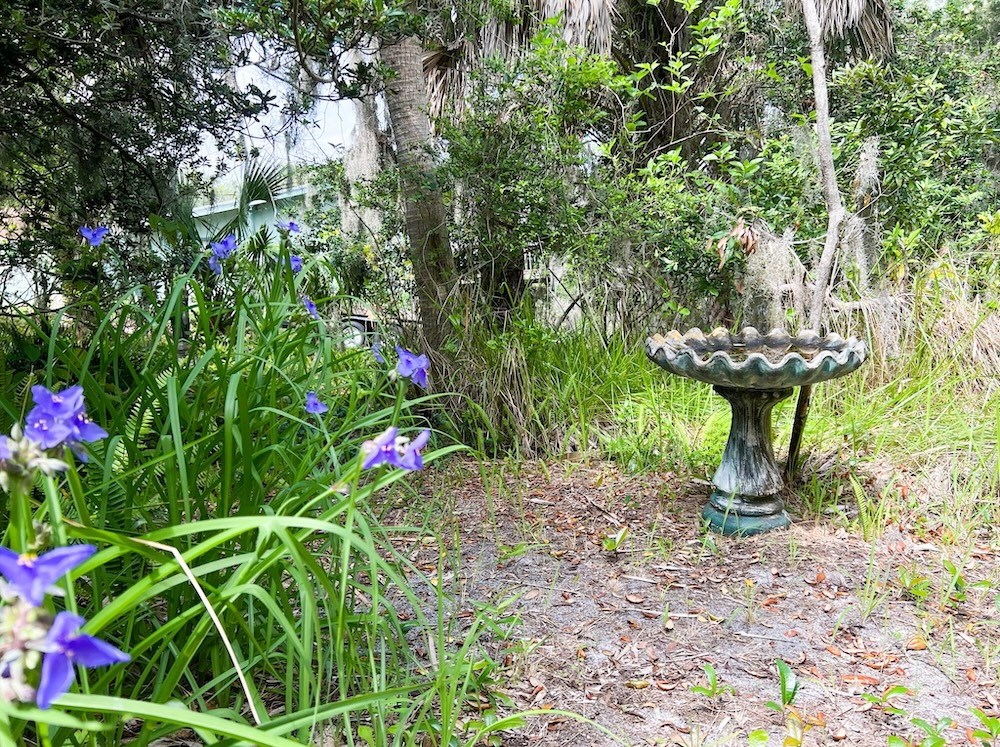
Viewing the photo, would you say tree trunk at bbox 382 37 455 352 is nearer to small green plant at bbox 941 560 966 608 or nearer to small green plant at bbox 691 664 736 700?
small green plant at bbox 691 664 736 700

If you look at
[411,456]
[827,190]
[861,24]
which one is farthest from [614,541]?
[861,24]

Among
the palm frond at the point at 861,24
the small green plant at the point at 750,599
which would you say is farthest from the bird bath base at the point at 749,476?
the palm frond at the point at 861,24

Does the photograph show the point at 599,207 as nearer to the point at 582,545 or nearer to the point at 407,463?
the point at 582,545

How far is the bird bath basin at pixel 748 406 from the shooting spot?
2.21 metres

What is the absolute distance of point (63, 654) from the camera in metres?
0.47

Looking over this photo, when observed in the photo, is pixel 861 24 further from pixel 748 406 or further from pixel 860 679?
pixel 860 679

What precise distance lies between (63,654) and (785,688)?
1.48m

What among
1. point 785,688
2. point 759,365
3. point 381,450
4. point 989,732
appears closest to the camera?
point 381,450

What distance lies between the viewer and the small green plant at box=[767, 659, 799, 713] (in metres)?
1.50

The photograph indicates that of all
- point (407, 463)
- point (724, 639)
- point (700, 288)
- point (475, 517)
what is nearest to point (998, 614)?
point (724, 639)

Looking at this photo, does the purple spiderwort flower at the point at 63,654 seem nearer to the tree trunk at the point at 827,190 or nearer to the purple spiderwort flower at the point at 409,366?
the purple spiderwort flower at the point at 409,366

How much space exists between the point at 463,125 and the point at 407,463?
2.71 metres

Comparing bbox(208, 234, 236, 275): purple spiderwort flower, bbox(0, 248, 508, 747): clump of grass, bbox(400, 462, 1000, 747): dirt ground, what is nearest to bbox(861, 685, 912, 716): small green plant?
bbox(400, 462, 1000, 747): dirt ground

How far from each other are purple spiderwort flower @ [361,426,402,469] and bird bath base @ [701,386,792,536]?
1.84 m
